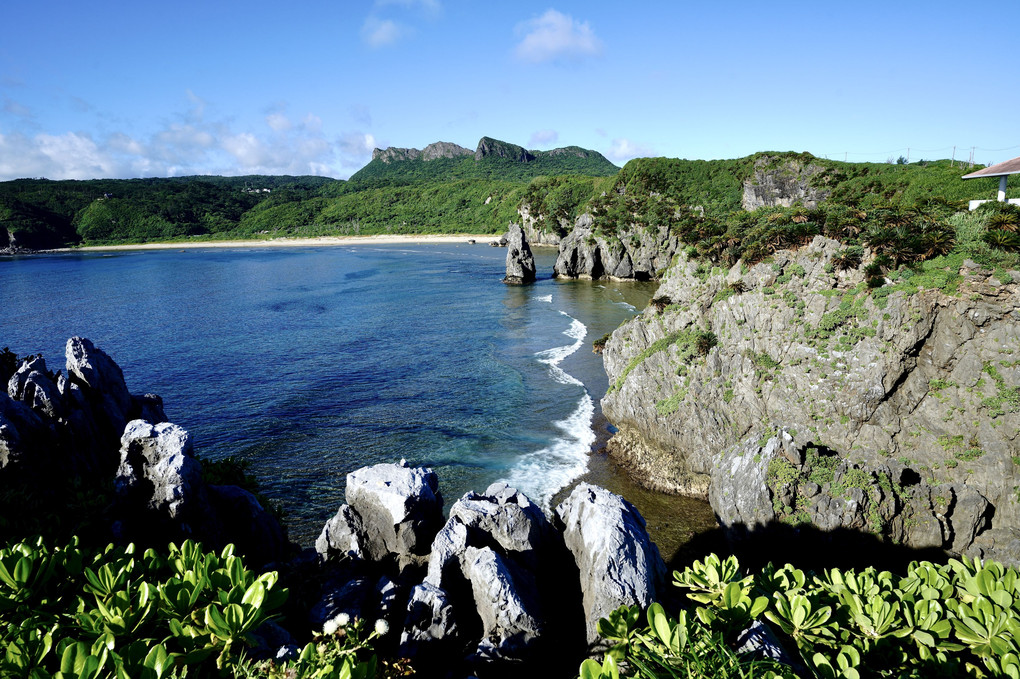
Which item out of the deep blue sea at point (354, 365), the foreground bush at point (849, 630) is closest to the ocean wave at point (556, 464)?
the deep blue sea at point (354, 365)

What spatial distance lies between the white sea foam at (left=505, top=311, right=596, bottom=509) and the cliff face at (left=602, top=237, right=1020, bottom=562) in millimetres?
2695

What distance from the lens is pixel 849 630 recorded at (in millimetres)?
5996

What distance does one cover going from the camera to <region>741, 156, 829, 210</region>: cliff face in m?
89.3

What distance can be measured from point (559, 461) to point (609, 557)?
15410 millimetres

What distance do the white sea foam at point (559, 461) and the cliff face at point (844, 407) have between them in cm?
270

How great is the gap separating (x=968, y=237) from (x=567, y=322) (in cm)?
3910

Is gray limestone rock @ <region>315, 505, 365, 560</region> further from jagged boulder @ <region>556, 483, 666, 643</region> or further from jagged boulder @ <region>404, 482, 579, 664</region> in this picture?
jagged boulder @ <region>556, 483, 666, 643</region>

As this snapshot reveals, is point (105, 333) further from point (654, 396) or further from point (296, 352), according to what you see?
point (654, 396)

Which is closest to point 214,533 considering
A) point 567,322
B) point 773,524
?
point 773,524

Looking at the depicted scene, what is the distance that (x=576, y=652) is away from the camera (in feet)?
34.1

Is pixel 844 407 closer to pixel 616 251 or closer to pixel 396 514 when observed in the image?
pixel 396 514

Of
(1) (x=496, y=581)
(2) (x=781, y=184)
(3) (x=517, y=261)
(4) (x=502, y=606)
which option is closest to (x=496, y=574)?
(1) (x=496, y=581)

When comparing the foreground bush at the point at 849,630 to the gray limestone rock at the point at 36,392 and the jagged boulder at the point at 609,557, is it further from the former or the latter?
the gray limestone rock at the point at 36,392

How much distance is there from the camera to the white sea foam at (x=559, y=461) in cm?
2373
